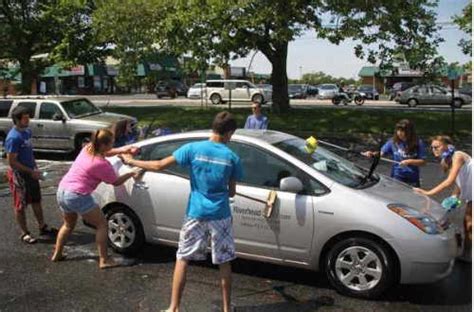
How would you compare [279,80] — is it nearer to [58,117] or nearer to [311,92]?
[58,117]

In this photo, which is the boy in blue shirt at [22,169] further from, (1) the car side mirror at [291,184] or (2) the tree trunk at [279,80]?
(2) the tree trunk at [279,80]

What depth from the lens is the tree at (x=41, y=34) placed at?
25266 mm

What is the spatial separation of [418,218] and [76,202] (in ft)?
10.5

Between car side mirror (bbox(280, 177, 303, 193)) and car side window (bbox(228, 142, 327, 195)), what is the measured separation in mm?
130

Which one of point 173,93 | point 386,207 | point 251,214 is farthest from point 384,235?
point 173,93

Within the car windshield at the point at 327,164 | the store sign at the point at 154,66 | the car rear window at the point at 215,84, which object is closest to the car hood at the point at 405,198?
the car windshield at the point at 327,164

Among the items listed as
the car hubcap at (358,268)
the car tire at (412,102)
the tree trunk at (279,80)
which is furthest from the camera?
the car tire at (412,102)

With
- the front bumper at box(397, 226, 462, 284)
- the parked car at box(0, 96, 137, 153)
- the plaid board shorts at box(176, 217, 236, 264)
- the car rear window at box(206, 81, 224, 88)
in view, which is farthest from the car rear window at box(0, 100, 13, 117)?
the car rear window at box(206, 81, 224, 88)

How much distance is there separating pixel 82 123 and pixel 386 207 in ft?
37.4

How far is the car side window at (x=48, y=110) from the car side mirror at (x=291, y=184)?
37.4 feet

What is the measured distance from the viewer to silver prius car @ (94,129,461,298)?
513 cm

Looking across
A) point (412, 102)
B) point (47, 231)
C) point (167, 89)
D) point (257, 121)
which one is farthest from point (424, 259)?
point (167, 89)

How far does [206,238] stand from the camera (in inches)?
185

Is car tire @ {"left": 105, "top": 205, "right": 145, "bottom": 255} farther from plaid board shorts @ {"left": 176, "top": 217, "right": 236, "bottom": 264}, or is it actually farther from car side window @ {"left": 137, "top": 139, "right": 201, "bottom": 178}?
plaid board shorts @ {"left": 176, "top": 217, "right": 236, "bottom": 264}
